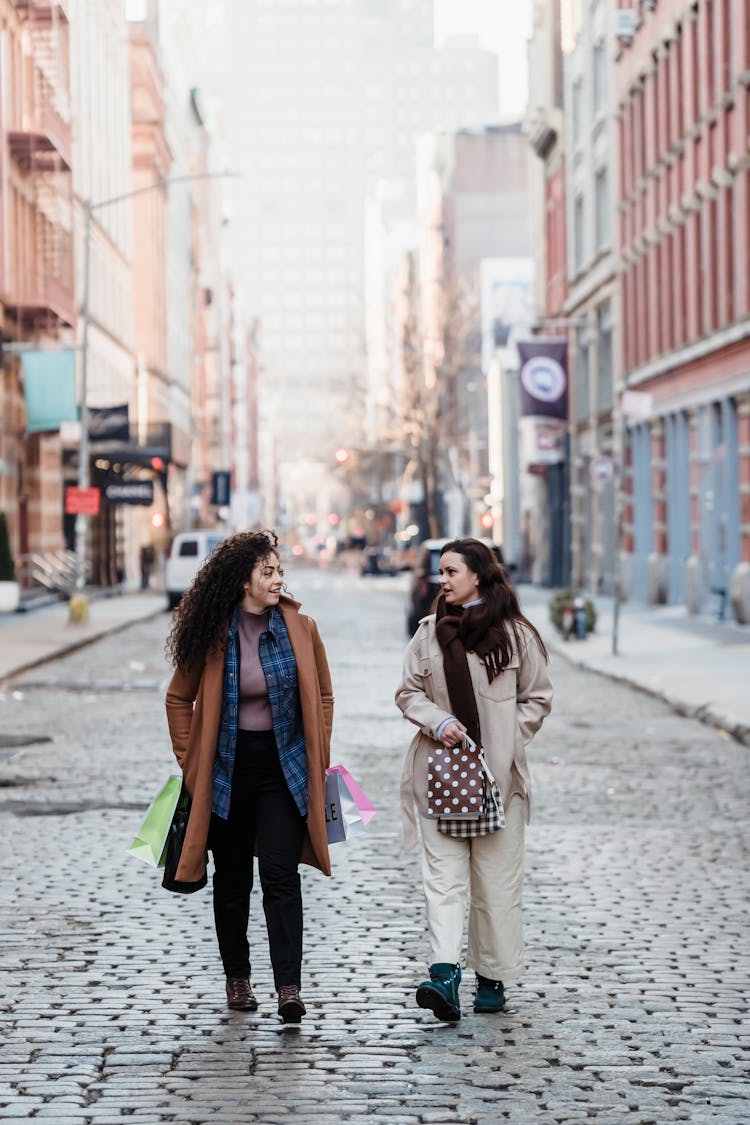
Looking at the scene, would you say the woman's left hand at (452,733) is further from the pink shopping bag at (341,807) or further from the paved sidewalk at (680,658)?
the paved sidewalk at (680,658)

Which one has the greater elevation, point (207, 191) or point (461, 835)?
point (207, 191)

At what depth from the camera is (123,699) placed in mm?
22109

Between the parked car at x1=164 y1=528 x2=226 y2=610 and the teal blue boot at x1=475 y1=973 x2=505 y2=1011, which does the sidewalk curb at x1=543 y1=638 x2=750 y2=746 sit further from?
the parked car at x1=164 y1=528 x2=226 y2=610

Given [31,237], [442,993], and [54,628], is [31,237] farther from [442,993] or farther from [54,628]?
[442,993]

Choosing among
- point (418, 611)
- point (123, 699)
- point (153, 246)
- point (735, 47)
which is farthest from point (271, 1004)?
point (153, 246)

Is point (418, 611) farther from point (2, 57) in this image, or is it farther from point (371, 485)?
point (371, 485)

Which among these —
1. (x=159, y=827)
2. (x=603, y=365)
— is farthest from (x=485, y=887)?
(x=603, y=365)

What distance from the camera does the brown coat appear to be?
6957 millimetres

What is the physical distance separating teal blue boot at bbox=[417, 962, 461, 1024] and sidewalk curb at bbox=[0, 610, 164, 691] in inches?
695

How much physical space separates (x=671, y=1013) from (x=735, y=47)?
101 ft

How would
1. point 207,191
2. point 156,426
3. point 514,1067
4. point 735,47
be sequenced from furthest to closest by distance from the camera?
1. point 207,191
2. point 156,426
3. point 735,47
4. point 514,1067

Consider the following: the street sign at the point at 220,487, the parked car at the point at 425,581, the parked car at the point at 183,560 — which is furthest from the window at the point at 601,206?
the street sign at the point at 220,487

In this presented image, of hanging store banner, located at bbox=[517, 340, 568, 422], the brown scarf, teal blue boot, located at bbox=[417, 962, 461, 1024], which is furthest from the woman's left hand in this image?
hanging store banner, located at bbox=[517, 340, 568, 422]

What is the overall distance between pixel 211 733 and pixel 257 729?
0.55ft
